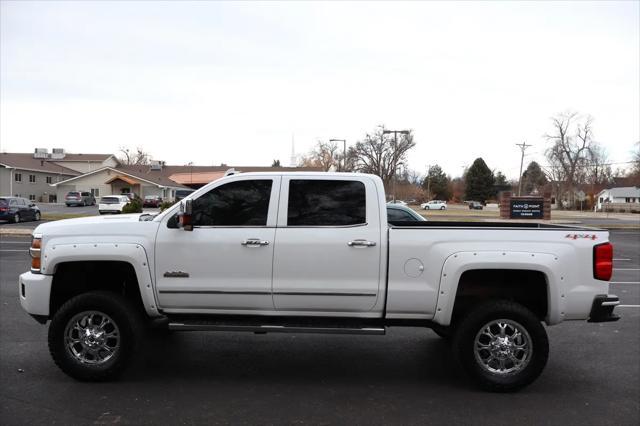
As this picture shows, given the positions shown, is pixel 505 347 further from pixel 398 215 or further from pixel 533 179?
pixel 533 179

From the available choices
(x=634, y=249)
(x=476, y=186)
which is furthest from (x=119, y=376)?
(x=476, y=186)

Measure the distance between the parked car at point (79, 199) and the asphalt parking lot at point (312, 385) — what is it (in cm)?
4872

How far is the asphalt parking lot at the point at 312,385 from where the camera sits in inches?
154

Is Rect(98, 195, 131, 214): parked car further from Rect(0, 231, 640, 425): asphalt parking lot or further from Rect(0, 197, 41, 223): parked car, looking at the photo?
Rect(0, 231, 640, 425): asphalt parking lot

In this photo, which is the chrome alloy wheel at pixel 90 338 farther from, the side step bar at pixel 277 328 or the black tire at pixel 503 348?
the black tire at pixel 503 348

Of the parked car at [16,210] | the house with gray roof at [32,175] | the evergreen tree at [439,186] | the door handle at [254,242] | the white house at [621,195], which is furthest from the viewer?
the evergreen tree at [439,186]

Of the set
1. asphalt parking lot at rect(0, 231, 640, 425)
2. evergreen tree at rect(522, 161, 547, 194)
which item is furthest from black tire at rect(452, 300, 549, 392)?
evergreen tree at rect(522, 161, 547, 194)

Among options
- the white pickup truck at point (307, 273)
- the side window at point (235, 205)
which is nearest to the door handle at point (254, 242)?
the white pickup truck at point (307, 273)

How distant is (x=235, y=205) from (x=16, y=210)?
28.7 m

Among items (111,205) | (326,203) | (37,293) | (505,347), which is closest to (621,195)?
(111,205)

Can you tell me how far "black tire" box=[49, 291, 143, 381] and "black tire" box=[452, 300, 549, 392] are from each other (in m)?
2.97

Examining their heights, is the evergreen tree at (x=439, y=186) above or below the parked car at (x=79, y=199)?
above

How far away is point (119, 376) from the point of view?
180 inches

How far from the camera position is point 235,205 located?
4.67 m
